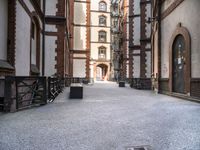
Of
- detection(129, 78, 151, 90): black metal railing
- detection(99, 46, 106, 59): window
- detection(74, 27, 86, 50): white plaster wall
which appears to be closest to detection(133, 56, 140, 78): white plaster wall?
detection(129, 78, 151, 90): black metal railing

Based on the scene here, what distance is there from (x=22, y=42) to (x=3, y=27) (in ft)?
4.49

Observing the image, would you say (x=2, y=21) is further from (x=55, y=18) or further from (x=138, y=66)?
(x=138, y=66)

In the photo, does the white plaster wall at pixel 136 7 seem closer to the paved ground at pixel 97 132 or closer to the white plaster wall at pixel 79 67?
the white plaster wall at pixel 79 67

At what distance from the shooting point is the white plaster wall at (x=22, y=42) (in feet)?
25.7

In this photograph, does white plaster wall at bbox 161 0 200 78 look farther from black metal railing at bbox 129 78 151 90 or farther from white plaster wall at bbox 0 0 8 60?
white plaster wall at bbox 0 0 8 60

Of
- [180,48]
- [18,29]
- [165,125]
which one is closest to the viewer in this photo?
[165,125]

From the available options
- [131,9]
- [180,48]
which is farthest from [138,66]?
[180,48]

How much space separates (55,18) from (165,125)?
41.2 feet

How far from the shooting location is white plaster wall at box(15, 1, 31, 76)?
7.84 m

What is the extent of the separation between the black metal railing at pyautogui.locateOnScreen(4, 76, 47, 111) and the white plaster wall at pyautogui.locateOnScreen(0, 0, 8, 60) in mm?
1210

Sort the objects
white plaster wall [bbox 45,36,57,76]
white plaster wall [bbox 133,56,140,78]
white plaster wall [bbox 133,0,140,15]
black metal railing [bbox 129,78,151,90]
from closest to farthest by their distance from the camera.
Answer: white plaster wall [bbox 45,36,57,76] < black metal railing [bbox 129,78,151,90] < white plaster wall [bbox 133,56,140,78] < white plaster wall [bbox 133,0,140,15]

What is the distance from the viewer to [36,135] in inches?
147

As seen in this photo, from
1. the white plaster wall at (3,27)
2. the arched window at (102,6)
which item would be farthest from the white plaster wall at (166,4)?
the arched window at (102,6)

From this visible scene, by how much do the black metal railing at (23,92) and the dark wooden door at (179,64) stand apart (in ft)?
20.4
